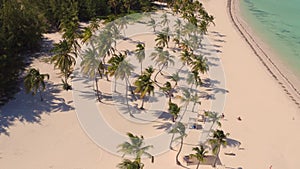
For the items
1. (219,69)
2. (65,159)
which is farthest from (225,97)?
(65,159)

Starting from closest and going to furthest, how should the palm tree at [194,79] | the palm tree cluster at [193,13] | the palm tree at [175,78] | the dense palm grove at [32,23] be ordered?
1. the dense palm grove at [32,23]
2. the palm tree at [194,79]
3. the palm tree at [175,78]
4. the palm tree cluster at [193,13]

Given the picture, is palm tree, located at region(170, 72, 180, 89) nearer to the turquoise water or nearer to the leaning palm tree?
the leaning palm tree

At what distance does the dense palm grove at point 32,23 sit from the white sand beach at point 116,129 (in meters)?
3.55

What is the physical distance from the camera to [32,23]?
5766cm

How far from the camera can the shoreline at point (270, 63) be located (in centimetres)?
6078

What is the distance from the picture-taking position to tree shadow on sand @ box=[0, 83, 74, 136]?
139ft

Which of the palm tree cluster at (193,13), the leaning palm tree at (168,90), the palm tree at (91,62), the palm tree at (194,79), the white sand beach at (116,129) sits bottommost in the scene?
the white sand beach at (116,129)

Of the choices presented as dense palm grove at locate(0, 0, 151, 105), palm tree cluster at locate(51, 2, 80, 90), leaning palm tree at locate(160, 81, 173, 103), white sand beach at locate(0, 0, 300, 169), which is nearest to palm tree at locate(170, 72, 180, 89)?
leaning palm tree at locate(160, 81, 173, 103)

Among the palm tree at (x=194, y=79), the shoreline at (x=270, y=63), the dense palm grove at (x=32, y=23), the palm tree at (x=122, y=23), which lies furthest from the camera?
the palm tree at (x=122, y=23)

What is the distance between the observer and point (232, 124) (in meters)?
47.7

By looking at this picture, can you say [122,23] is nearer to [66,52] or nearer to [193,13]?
[193,13]

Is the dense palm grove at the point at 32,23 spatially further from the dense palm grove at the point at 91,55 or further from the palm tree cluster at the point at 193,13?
the palm tree cluster at the point at 193,13

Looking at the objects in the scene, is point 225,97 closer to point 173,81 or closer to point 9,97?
point 173,81

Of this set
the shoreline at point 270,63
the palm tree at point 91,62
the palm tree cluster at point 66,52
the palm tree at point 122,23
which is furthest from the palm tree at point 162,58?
the shoreline at point 270,63
